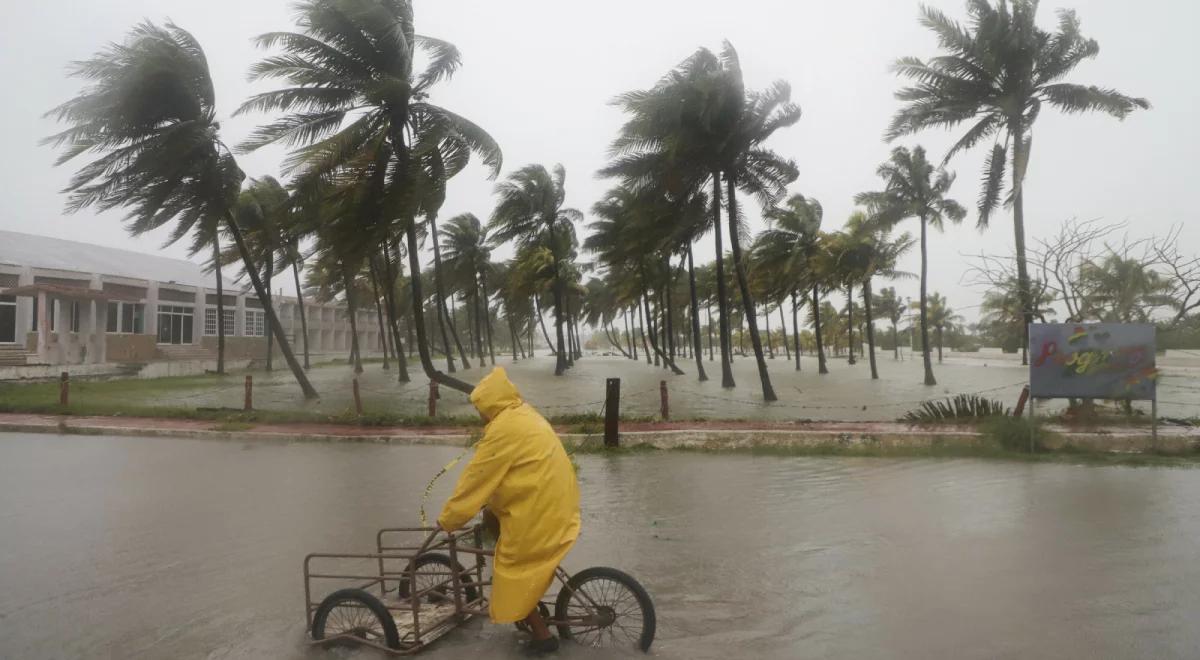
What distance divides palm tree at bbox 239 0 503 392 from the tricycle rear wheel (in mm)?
11014

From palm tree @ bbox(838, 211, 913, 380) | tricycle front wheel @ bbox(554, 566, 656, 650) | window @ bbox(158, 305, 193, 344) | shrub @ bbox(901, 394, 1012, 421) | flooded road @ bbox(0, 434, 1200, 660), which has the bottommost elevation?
flooded road @ bbox(0, 434, 1200, 660)

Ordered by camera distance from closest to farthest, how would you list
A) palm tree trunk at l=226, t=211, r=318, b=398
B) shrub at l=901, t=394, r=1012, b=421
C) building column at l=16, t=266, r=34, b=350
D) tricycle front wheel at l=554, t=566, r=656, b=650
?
tricycle front wheel at l=554, t=566, r=656, b=650 < shrub at l=901, t=394, r=1012, b=421 < palm tree trunk at l=226, t=211, r=318, b=398 < building column at l=16, t=266, r=34, b=350

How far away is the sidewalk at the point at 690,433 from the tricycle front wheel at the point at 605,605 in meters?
8.89

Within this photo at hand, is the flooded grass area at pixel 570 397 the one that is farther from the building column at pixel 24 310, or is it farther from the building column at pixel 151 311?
the building column at pixel 151 311

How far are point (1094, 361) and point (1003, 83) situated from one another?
33.8ft

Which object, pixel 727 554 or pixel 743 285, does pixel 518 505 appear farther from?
pixel 743 285

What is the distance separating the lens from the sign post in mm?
11289

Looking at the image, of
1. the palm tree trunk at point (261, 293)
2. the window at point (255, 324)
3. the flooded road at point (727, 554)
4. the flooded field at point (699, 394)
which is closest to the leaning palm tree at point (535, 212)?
the flooded field at point (699, 394)

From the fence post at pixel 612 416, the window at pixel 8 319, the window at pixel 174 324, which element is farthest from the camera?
the window at pixel 174 324

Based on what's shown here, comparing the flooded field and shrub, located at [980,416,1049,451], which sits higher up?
the flooded field

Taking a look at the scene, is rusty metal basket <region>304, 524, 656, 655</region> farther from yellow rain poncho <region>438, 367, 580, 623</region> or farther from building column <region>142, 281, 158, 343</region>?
building column <region>142, 281, 158, 343</region>

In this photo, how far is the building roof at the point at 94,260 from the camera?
3055 cm

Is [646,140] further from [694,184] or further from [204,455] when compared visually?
[204,455]

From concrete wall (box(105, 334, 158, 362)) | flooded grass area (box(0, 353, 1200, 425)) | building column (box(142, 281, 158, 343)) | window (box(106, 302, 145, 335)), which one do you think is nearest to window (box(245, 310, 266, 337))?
building column (box(142, 281, 158, 343))
